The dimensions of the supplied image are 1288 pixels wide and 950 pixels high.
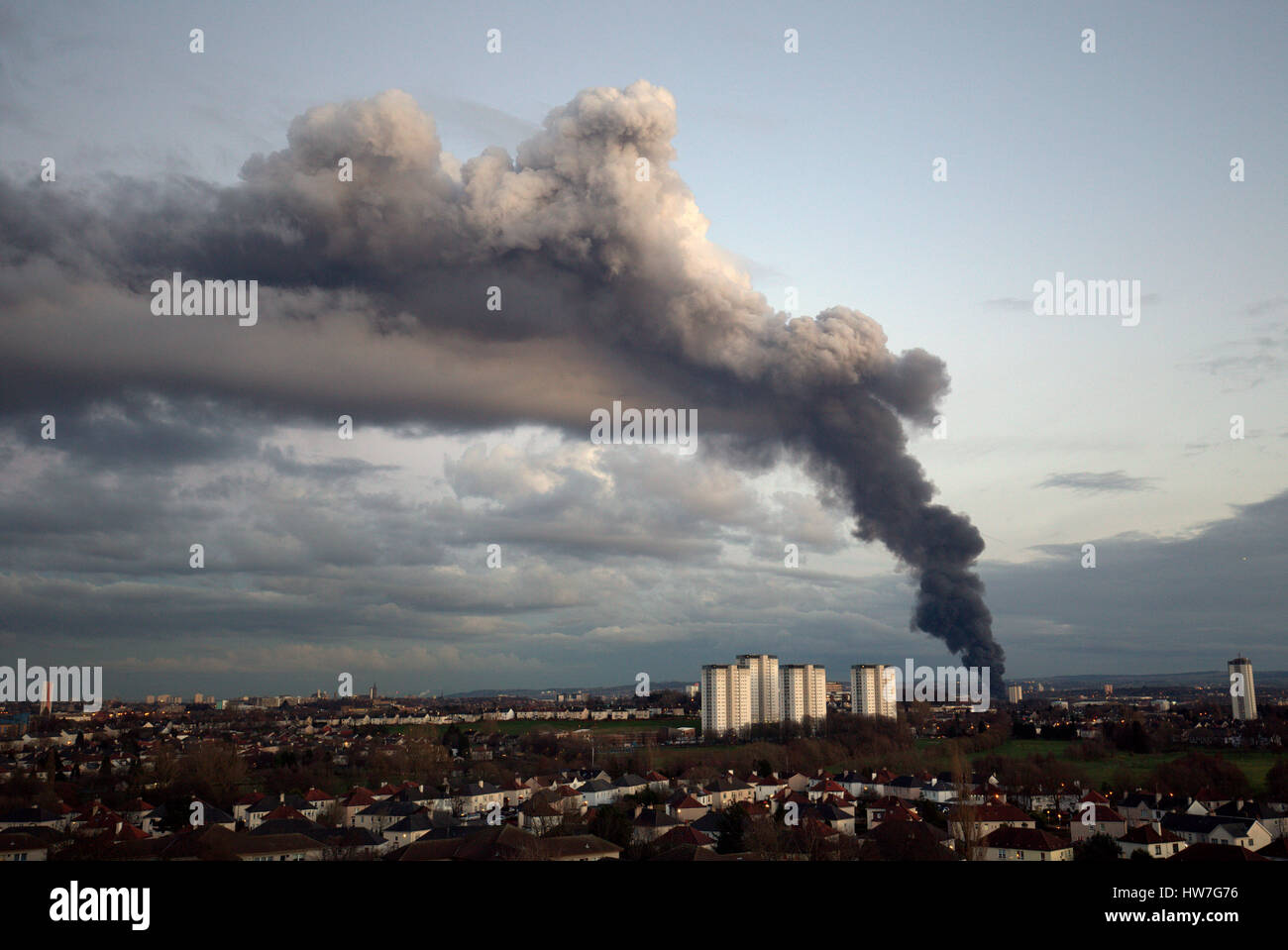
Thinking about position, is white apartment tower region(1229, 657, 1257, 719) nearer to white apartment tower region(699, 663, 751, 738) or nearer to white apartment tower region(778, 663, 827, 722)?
white apartment tower region(778, 663, 827, 722)

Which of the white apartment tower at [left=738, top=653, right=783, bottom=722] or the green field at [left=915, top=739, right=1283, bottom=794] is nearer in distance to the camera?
the green field at [left=915, top=739, right=1283, bottom=794]

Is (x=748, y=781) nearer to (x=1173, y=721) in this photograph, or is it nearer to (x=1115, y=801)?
(x=1115, y=801)

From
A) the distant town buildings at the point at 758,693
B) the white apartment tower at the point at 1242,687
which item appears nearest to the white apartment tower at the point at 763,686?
the distant town buildings at the point at 758,693

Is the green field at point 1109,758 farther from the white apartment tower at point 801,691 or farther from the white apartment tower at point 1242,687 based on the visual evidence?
the white apartment tower at point 1242,687

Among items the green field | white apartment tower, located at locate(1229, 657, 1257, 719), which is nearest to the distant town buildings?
the green field
